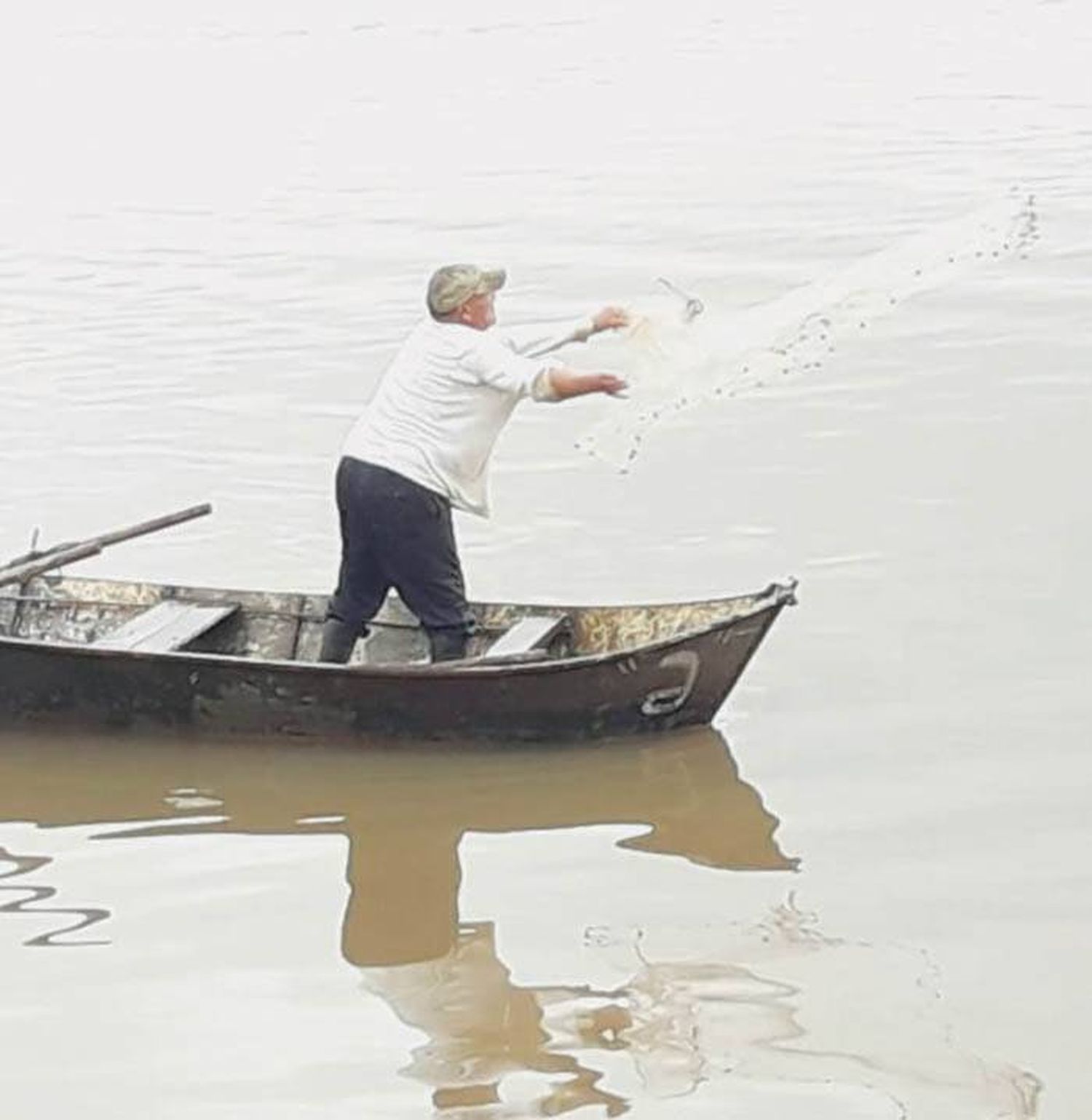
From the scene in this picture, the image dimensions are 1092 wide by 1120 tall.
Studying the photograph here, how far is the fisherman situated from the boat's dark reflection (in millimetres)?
586

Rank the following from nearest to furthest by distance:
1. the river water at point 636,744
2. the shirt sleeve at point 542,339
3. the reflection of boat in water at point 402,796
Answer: the river water at point 636,744 < the reflection of boat in water at point 402,796 < the shirt sleeve at point 542,339

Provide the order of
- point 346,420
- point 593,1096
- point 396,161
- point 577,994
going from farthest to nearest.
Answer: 1. point 396,161
2. point 346,420
3. point 577,994
4. point 593,1096

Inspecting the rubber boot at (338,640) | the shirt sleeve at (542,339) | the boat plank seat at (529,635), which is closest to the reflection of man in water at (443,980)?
the boat plank seat at (529,635)

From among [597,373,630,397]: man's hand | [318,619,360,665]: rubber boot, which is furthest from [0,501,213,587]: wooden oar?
[597,373,630,397]: man's hand

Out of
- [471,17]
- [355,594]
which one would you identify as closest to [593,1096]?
[355,594]

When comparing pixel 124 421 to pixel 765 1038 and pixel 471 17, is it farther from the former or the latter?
pixel 471 17

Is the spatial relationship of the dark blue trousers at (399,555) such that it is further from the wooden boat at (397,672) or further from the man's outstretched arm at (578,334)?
the man's outstretched arm at (578,334)

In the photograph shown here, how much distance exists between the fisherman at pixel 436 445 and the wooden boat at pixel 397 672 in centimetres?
32

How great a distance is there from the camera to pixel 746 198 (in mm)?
22844

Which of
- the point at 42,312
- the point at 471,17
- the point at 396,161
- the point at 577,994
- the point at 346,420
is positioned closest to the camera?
the point at 577,994

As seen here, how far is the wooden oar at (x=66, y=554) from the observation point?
35.2 feet

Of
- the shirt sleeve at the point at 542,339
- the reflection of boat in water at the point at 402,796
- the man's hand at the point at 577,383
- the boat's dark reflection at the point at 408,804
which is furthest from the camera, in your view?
the shirt sleeve at the point at 542,339

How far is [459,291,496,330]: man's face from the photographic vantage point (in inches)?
382

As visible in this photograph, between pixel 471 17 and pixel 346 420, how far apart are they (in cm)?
3097
